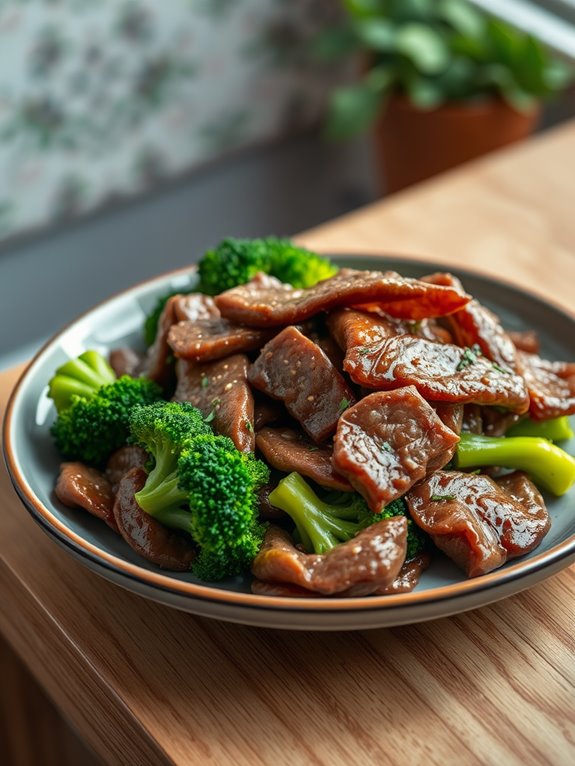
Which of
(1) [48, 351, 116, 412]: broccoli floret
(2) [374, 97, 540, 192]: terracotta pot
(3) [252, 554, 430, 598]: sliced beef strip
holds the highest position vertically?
(1) [48, 351, 116, 412]: broccoli floret

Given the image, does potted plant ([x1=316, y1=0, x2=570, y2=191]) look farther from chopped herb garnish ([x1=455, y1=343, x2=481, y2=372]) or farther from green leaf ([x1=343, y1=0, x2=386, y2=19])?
chopped herb garnish ([x1=455, y1=343, x2=481, y2=372])

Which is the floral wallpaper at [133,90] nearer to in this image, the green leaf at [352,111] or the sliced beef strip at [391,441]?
the green leaf at [352,111]

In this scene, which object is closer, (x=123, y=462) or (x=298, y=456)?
(x=298, y=456)

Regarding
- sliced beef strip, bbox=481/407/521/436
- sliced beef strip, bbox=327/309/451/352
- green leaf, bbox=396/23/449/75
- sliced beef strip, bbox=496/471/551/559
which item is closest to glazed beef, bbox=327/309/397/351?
sliced beef strip, bbox=327/309/451/352

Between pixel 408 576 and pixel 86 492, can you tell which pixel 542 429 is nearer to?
pixel 408 576

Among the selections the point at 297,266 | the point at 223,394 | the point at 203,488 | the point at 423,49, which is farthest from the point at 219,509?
the point at 423,49

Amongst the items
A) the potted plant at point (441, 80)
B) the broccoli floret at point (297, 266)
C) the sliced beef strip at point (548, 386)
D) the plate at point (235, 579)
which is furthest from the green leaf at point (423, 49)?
the sliced beef strip at point (548, 386)
